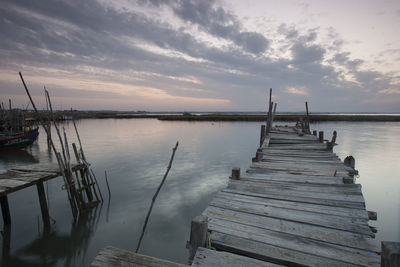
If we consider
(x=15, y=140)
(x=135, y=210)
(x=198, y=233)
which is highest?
(x=198, y=233)

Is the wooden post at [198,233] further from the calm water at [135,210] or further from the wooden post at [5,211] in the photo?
the wooden post at [5,211]

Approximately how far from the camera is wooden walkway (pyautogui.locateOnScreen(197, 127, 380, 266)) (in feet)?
10.0

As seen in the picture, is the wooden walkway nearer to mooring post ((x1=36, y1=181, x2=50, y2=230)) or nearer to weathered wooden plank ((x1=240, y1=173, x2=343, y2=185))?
weathered wooden plank ((x1=240, y1=173, x2=343, y2=185))

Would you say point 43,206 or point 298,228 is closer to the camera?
point 298,228

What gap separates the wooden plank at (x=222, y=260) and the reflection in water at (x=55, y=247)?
4722mm

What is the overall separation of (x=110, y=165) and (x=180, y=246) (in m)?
11.1

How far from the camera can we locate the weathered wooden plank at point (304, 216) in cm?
372

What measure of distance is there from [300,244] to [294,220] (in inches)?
29.5

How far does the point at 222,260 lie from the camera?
2867 millimetres

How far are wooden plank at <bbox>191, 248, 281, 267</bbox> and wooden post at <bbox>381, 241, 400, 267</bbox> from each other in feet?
4.42

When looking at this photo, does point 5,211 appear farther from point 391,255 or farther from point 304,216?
point 391,255

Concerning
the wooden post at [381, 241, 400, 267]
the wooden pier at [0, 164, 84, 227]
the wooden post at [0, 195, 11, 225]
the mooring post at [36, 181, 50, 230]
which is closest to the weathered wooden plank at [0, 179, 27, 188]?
the wooden pier at [0, 164, 84, 227]

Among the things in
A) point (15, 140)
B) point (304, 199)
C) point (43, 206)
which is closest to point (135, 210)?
point (43, 206)

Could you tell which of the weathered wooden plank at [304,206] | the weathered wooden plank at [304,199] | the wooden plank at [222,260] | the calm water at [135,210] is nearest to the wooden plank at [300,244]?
the wooden plank at [222,260]
